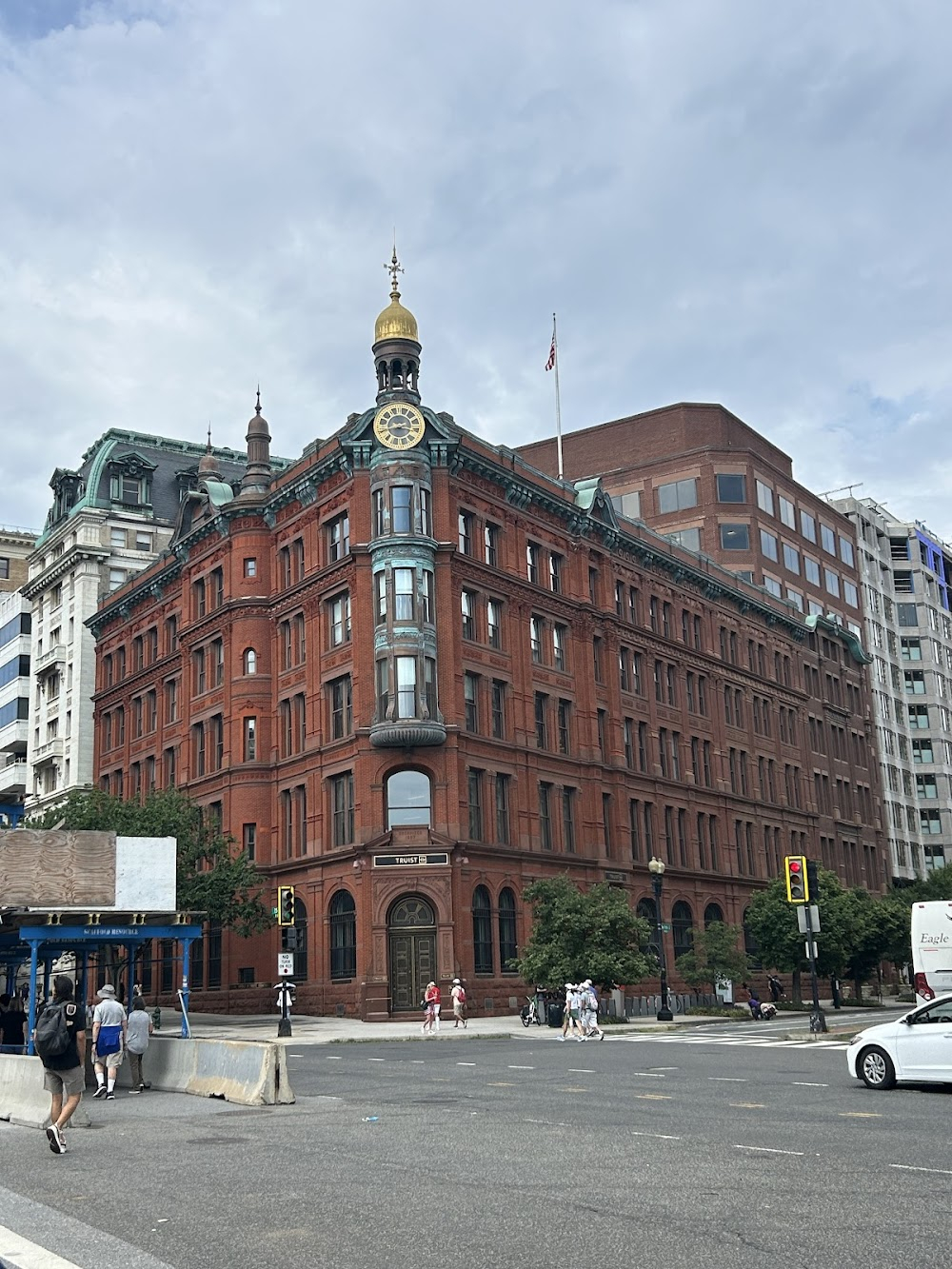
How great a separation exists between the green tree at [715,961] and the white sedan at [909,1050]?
3371 cm

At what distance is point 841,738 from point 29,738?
2165 inches

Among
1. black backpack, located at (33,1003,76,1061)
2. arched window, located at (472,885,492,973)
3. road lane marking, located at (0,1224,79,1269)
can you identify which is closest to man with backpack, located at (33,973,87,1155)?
black backpack, located at (33,1003,76,1061)

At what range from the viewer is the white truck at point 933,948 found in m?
31.3

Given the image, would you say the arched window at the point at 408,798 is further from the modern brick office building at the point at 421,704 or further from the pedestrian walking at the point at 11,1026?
the pedestrian walking at the point at 11,1026

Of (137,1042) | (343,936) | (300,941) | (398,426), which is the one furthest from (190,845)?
(137,1042)

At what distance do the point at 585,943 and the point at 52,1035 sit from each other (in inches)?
1231

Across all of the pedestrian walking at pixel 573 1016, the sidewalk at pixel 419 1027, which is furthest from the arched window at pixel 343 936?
the pedestrian walking at pixel 573 1016

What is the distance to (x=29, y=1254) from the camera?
30.2ft

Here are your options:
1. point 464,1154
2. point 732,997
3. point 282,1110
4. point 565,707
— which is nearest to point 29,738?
point 565,707

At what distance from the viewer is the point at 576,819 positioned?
193 feet

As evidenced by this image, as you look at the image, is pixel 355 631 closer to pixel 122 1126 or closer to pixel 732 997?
pixel 732 997

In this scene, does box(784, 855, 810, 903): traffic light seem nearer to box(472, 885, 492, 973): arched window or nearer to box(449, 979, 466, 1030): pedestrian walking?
box(449, 979, 466, 1030): pedestrian walking

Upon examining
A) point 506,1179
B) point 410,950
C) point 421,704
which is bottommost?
point 506,1179

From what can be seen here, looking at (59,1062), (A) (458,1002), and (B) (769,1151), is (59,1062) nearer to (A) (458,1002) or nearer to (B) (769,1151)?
(B) (769,1151)
